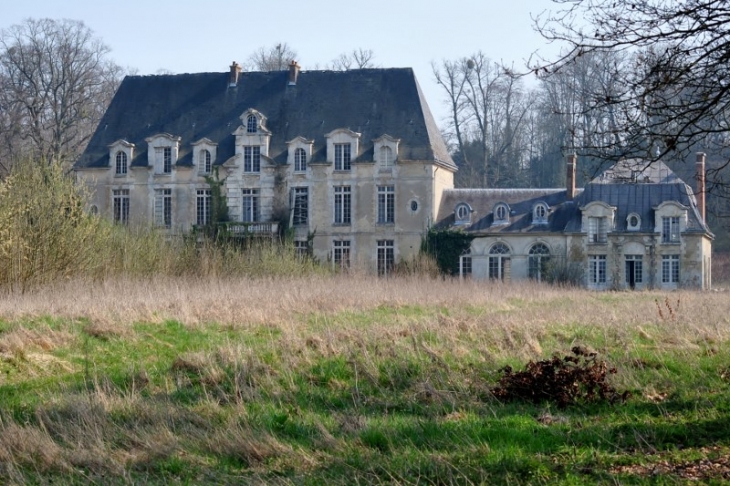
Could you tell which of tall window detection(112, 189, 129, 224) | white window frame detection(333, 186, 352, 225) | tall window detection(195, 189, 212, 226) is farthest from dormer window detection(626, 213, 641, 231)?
tall window detection(112, 189, 129, 224)

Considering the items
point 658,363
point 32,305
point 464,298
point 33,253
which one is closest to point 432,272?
point 464,298

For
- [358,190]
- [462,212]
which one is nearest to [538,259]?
[462,212]

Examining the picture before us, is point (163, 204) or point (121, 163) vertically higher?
point (121, 163)

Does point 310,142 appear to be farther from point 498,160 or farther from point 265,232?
point 498,160

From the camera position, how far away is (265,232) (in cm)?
3594

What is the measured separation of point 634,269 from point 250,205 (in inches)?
577

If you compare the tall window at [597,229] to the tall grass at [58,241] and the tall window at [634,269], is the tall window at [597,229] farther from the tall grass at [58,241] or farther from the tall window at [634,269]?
the tall grass at [58,241]

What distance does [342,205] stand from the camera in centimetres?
3669

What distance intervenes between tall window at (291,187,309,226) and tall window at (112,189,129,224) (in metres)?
6.86

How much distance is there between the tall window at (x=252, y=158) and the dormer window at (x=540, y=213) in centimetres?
1061

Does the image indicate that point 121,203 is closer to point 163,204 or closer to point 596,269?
point 163,204

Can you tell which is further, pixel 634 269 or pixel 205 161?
pixel 205 161

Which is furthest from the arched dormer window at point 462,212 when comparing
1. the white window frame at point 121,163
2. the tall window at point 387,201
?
the white window frame at point 121,163

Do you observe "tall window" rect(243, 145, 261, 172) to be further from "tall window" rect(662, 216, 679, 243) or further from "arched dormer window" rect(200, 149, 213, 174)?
"tall window" rect(662, 216, 679, 243)
